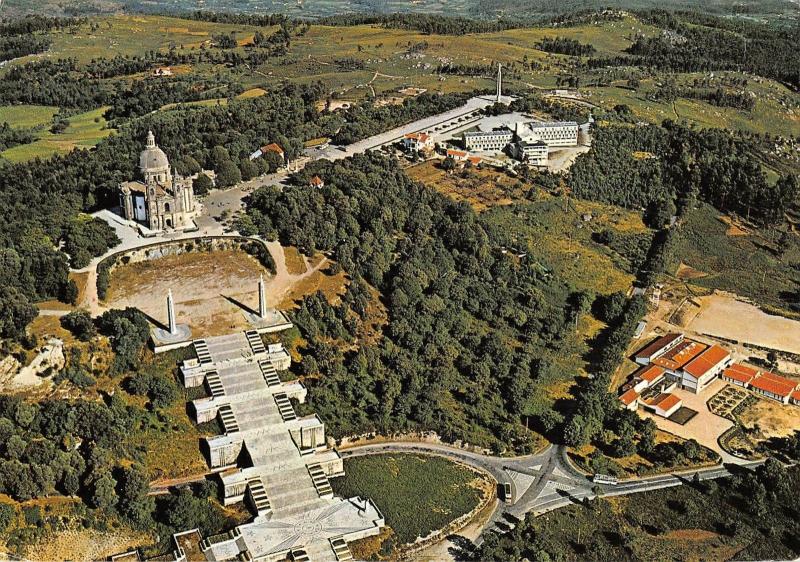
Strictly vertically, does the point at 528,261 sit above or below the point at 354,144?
below

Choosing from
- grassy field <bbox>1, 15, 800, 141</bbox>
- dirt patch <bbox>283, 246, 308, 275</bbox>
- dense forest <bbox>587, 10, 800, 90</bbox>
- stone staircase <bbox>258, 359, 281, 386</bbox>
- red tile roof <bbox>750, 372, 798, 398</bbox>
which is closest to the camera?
stone staircase <bbox>258, 359, 281, 386</bbox>

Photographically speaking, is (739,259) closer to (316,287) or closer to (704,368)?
(704,368)

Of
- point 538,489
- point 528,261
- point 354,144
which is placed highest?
point 354,144

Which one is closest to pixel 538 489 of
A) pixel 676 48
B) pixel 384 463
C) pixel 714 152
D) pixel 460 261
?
pixel 384 463

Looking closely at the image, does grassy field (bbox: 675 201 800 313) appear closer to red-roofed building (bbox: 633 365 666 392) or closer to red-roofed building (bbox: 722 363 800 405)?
red-roofed building (bbox: 722 363 800 405)

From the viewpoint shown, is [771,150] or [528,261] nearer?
[528,261]

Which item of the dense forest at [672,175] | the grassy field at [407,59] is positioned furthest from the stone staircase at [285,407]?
the grassy field at [407,59]

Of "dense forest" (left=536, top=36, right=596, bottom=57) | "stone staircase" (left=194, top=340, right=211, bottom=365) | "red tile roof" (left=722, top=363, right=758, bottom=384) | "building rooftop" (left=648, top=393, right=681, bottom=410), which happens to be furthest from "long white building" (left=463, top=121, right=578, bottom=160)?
"dense forest" (left=536, top=36, right=596, bottom=57)

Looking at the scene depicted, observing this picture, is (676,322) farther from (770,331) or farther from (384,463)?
(384,463)
